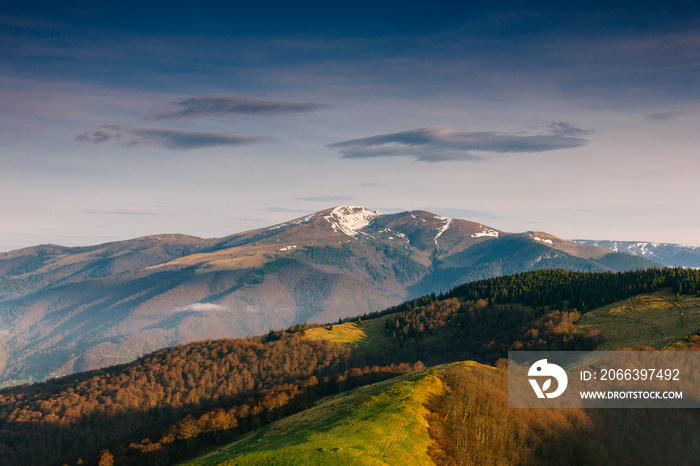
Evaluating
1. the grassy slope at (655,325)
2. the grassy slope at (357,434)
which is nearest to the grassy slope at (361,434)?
the grassy slope at (357,434)

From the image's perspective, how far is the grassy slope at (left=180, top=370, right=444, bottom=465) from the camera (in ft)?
221

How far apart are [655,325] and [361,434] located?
509ft

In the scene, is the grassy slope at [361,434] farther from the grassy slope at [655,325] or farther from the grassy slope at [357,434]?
the grassy slope at [655,325]

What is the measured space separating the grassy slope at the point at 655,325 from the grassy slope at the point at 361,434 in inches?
3929

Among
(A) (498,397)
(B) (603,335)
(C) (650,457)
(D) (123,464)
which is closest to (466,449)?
(A) (498,397)

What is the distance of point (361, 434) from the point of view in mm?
77188

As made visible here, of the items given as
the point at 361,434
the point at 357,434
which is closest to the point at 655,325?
the point at 361,434

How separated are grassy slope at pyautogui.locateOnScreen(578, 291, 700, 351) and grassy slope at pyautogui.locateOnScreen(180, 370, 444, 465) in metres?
99.8

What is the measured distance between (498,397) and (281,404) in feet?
242

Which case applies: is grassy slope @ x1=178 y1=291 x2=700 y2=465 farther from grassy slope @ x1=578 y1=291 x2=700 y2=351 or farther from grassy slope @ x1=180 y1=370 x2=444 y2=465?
grassy slope @ x1=578 y1=291 x2=700 y2=351

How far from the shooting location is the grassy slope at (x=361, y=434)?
67312mm

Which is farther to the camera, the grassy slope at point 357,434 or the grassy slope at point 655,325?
the grassy slope at point 655,325

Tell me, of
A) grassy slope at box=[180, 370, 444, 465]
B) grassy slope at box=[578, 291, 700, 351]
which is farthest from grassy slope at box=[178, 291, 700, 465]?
grassy slope at box=[578, 291, 700, 351]

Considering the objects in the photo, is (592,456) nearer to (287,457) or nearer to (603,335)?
(287,457)
